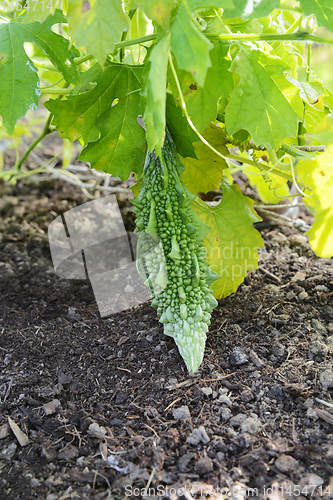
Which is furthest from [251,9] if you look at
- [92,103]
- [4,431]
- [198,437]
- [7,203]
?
[7,203]

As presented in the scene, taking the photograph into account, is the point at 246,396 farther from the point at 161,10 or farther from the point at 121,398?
the point at 161,10

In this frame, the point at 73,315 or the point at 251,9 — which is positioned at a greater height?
the point at 251,9

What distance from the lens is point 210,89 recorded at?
129 cm

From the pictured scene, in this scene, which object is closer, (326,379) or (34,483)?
(34,483)

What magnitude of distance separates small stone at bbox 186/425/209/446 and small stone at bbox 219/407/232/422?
0.08 m

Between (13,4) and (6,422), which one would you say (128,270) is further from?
(13,4)

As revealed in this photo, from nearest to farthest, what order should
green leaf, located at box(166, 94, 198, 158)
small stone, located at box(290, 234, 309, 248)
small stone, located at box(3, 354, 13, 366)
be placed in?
1. green leaf, located at box(166, 94, 198, 158)
2. small stone, located at box(3, 354, 13, 366)
3. small stone, located at box(290, 234, 309, 248)

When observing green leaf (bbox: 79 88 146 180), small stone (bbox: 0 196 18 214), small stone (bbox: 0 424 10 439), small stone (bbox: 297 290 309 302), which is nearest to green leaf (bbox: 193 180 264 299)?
small stone (bbox: 297 290 309 302)

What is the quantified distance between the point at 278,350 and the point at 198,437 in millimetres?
444

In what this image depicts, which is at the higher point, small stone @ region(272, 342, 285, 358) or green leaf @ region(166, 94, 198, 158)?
green leaf @ region(166, 94, 198, 158)

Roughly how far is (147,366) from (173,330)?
20cm

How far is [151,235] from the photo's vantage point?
1293 mm

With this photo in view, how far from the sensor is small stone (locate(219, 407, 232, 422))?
1.21 meters

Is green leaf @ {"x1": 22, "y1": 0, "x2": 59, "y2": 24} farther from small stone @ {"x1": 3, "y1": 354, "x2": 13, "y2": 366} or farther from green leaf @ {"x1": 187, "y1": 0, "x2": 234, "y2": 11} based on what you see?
small stone @ {"x1": 3, "y1": 354, "x2": 13, "y2": 366}
